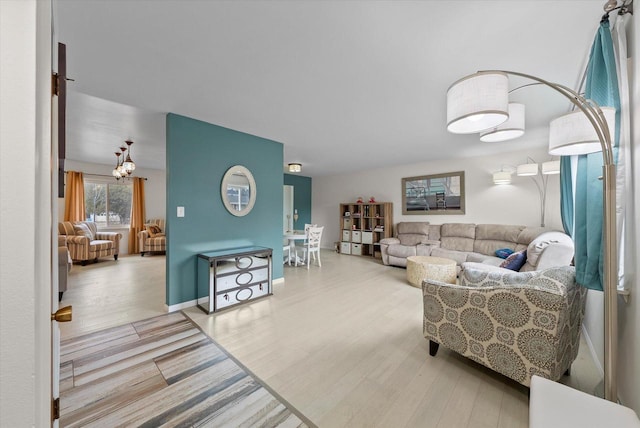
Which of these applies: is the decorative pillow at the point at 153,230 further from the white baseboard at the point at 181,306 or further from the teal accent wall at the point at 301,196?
the white baseboard at the point at 181,306

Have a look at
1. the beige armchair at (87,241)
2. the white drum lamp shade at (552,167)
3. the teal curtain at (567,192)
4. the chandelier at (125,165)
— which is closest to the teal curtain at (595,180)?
the teal curtain at (567,192)

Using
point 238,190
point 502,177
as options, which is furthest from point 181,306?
point 502,177

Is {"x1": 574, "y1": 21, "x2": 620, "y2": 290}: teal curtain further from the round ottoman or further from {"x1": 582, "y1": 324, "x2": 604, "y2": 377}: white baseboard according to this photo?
the round ottoman

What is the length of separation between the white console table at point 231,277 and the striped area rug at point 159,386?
2.01 feet

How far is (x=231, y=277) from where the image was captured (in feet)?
9.94

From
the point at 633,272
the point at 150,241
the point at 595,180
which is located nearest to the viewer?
the point at 633,272

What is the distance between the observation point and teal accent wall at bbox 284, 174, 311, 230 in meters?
7.80

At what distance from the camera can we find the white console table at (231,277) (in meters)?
2.88

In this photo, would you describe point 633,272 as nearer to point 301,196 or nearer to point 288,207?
point 288,207

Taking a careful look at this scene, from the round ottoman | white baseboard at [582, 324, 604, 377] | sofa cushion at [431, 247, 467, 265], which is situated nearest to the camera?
white baseboard at [582, 324, 604, 377]

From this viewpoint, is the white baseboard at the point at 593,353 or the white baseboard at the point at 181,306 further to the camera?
the white baseboard at the point at 181,306

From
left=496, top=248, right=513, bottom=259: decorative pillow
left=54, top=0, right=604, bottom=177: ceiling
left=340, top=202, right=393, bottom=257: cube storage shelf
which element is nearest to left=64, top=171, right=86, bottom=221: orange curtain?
left=54, top=0, right=604, bottom=177: ceiling

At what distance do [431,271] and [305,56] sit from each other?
332cm

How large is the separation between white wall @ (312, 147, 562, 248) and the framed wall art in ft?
0.37
